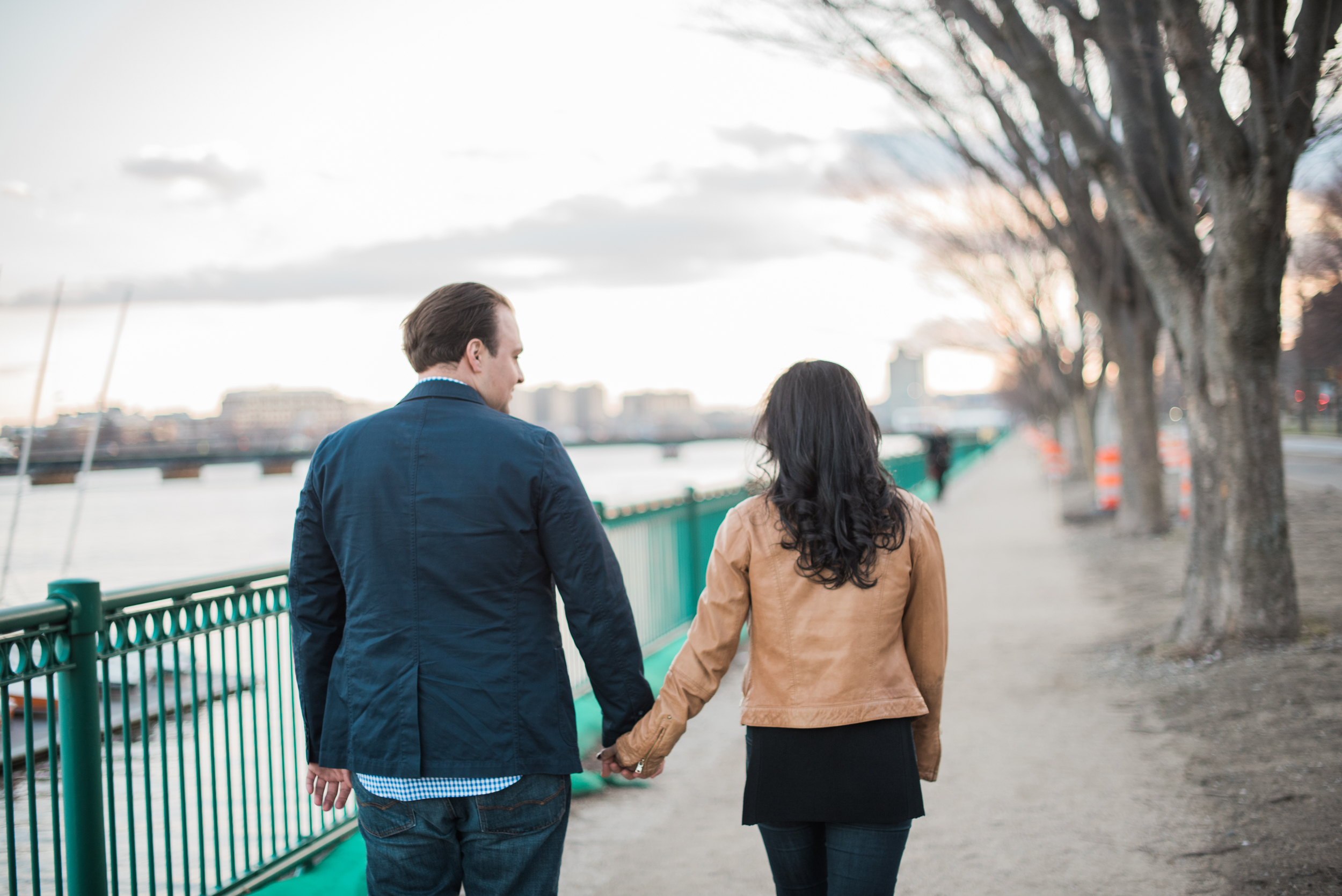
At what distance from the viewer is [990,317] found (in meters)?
30.4

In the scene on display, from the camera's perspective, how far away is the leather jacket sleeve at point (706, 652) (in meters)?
2.33

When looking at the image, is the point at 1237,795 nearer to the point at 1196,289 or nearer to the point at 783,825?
the point at 783,825

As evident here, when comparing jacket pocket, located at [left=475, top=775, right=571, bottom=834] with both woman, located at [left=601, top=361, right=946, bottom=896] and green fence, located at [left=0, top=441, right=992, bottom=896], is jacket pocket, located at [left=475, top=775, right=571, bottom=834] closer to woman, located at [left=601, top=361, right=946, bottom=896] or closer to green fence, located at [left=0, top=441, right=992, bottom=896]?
woman, located at [left=601, top=361, right=946, bottom=896]

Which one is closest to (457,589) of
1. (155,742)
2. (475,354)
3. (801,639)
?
(475,354)

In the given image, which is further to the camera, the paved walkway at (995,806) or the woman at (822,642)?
the paved walkway at (995,806)

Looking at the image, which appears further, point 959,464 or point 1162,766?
point 959,464

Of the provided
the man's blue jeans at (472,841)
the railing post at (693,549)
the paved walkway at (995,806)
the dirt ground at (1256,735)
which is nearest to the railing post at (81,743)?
the man's blue jeans at (472,841)

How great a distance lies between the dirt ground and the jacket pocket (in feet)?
8.70

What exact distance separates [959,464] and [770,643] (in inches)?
1407

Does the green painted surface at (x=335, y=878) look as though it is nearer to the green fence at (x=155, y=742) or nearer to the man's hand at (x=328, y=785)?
the green fence at (x=155, y=742)

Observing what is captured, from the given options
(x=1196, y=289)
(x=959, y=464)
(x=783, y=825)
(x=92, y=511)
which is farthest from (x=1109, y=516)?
(x=92, y=511)

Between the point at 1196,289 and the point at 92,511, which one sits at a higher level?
the point at 1196,289

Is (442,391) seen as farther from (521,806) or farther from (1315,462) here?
(1315,462)

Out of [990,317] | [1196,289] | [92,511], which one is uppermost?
[990,317]
